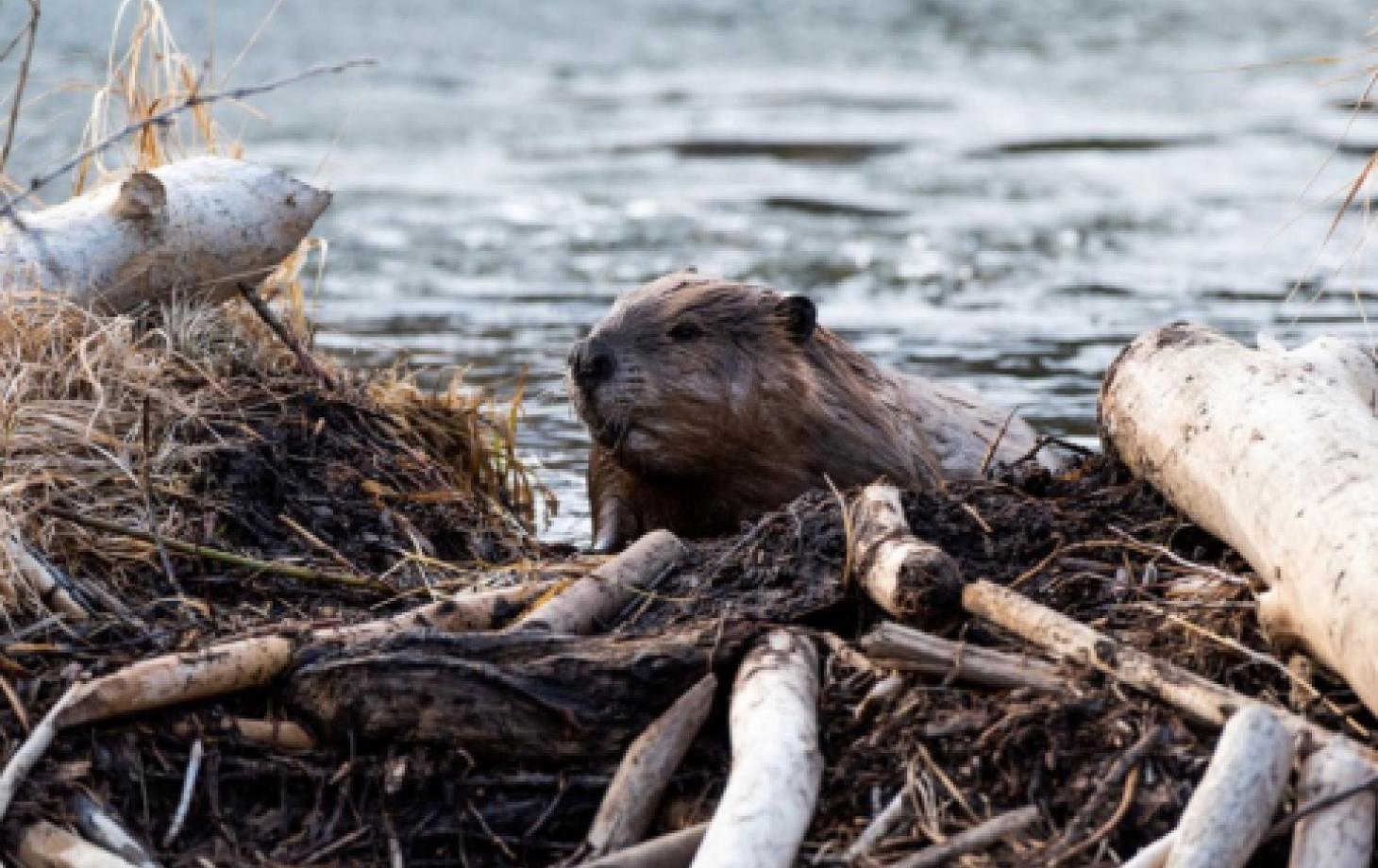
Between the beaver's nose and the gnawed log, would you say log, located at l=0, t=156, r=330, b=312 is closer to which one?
the beaver's nose

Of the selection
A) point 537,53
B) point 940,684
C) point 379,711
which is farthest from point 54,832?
point 537,53

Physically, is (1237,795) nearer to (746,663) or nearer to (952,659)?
(952,659)

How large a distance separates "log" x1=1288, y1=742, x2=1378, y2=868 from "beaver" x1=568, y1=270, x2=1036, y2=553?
219 centimetres

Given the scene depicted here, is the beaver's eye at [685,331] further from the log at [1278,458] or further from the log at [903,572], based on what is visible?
the log at [903,572]

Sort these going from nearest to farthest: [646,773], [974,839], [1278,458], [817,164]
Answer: [974,839]
[646,773]
[1278,458]
[817,164]

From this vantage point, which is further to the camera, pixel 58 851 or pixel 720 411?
pixel 720 411

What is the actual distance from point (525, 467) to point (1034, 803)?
3.10 metres

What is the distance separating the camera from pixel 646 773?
11.0 feet

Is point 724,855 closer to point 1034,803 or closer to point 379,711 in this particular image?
point 1034,803

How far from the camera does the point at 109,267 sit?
5.17 metres

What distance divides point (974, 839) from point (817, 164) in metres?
11.4

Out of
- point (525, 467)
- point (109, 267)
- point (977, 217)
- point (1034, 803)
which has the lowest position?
point (977, 217)

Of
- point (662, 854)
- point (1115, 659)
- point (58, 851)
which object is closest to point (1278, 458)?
point (1115, 659)

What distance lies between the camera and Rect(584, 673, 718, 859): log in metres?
3.28
